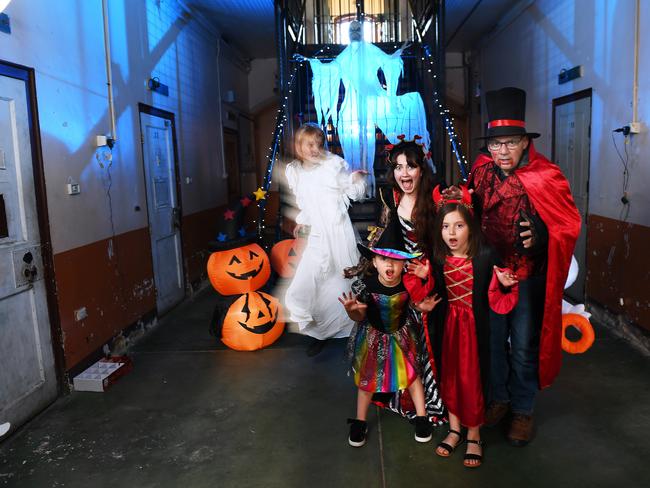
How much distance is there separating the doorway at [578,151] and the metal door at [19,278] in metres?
4.29

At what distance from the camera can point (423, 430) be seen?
262 centimetres

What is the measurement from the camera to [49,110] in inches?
128

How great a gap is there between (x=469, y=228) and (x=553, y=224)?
40 cm

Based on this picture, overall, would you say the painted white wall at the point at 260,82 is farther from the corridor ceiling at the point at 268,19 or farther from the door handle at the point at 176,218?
the door handle at the point at 176,218

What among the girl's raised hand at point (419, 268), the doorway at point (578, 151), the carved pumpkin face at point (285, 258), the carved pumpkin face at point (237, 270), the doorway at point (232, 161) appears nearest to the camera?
the girl's raised hand at point (419, 268)

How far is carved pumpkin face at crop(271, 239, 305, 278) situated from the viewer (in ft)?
14.2

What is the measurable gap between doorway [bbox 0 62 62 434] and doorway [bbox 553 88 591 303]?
14.0ft

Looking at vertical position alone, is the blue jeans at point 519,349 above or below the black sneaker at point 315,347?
above

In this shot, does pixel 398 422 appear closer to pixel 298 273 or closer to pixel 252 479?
pixel 252 479

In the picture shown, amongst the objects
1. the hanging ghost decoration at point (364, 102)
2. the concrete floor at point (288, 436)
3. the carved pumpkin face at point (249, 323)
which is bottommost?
the concrete floor at point (288, 436)

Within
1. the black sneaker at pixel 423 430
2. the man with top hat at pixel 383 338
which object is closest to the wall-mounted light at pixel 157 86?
the man with top hat at pixel 383 338

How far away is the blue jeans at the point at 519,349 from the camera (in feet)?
8.18

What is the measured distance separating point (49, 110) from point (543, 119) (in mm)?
4733

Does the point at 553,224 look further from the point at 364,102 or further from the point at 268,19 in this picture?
the point at 268,19
